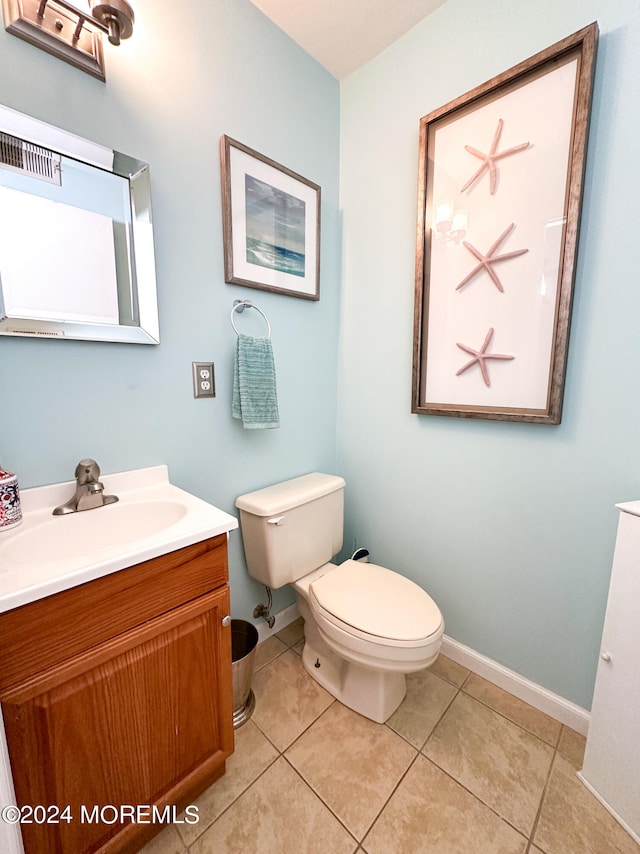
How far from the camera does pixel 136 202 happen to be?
1.03 meters

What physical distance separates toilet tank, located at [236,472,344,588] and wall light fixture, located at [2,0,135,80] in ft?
4.50

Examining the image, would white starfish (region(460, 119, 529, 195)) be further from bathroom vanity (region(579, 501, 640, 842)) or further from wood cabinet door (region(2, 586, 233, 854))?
wood cabinet door (region(2, 586, 233, 854))

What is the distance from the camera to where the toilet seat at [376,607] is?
1.04 metres

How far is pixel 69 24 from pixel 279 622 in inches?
84.9

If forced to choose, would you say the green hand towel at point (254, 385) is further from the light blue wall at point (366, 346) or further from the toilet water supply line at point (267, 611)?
the toilet water supply line at point (267, 611)

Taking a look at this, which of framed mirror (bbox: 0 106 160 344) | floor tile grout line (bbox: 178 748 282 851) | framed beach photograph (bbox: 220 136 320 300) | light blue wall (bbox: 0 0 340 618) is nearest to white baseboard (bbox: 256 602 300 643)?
light blue wall (bbox: 0 0 340 618)

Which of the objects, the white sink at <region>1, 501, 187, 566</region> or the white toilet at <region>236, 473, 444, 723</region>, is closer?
the white sink at <region>1, 501, 187, 566</region>

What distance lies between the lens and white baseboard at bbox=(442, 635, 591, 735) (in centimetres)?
118

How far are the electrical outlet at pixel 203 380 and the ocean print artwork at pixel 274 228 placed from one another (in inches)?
17.5

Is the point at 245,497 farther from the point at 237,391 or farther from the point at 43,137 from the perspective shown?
the point at 43,137

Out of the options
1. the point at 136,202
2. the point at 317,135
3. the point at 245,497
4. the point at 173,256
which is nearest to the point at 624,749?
the point at 245,497

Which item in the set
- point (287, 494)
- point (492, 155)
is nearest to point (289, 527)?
point (287, 494)

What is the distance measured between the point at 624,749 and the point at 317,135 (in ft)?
7.77

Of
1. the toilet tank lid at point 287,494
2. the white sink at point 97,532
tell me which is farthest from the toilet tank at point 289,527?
the white sink at point 97,532
